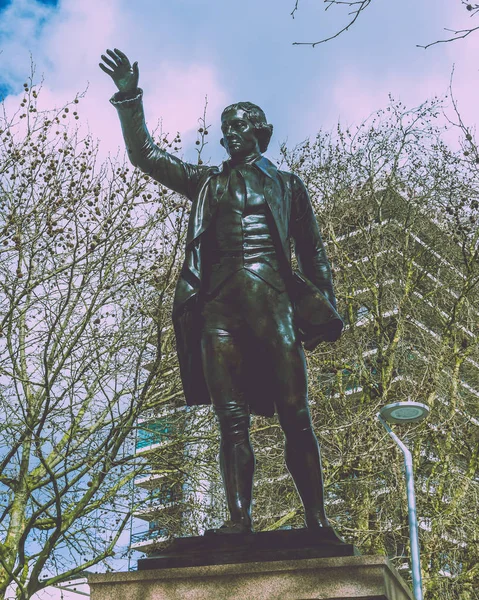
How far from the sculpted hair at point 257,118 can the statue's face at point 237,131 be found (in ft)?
0.09

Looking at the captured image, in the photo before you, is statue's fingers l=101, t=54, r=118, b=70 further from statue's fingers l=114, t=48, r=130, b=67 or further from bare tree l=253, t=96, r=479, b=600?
bare tree l=253, t=96, r=479, b=600

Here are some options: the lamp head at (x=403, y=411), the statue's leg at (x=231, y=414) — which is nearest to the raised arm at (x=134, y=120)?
the statue's leg at (x=231, y=414)

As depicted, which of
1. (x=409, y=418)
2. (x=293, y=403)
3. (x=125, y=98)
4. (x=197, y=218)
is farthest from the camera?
(x=409, y=418)

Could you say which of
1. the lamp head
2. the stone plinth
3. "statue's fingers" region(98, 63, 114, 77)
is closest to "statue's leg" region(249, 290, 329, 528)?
the stone plinth

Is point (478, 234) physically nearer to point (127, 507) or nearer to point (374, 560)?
point (127, 507)

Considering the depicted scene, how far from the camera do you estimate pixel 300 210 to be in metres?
5.16

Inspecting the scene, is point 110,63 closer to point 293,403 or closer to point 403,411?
point 293,403

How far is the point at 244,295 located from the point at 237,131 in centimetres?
110

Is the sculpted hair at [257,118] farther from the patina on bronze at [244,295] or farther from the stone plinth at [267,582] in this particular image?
the stone plinth at [267,582]

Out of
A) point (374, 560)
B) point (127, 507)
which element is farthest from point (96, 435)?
point (374, 560)

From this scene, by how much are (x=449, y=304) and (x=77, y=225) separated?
10.4 metres

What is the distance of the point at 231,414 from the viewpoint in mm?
4531

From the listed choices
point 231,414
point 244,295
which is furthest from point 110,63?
point 231,414

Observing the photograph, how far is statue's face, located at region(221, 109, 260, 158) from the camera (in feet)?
16.7
